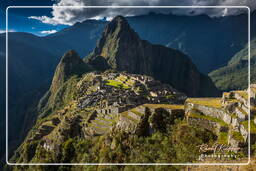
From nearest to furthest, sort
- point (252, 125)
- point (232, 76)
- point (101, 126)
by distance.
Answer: point (252, 125) → point (101, 126) → point (232, 76)

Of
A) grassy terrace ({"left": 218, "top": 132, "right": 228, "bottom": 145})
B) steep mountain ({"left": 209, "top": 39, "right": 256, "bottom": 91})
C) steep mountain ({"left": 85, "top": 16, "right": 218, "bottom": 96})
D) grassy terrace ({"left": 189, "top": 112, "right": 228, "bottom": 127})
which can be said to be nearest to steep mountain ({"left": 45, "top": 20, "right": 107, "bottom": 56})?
grassy terrace ({"left": 189, "top": 112, "right": 228, "bottom": 127})

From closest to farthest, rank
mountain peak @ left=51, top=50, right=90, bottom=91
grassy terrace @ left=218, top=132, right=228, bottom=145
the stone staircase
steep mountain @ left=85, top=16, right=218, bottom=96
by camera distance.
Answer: grassy terrace @ left=218, top=132, right=228, bottom=145, the stone staircase, mountain peak @ left=51, top=50, right=90, bottom=91, steep mountain @ left=85, top=16, right=218, bottom=96

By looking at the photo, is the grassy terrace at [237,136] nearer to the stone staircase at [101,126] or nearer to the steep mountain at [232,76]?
the stone staircase at [101,126]

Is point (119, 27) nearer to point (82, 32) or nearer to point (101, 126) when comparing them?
point (82, 32)

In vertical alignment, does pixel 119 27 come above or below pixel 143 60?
above

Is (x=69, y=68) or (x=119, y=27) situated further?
(x=119, y=27)

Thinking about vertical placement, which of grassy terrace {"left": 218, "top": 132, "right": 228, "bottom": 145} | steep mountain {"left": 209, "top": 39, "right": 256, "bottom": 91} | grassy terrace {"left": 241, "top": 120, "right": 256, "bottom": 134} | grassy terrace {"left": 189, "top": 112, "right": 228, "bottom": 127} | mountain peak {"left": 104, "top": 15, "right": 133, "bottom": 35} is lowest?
grassy terrace {"left": 218, "top": 132, "right": 228, "bottom": 145}

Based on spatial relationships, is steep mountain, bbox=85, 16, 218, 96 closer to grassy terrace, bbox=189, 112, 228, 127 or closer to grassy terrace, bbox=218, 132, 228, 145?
grassy terrace, bbox=189, 112, 228, 127

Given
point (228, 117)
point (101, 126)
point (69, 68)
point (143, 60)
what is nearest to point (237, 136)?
point (228, 117)

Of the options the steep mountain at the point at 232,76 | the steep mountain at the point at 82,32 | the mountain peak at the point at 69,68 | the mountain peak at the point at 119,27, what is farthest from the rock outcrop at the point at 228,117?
the steep mountain at the point at 232,76
